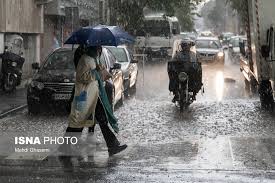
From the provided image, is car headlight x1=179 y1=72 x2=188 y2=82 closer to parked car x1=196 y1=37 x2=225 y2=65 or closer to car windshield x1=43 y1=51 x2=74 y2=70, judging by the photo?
car windshield x1=43 y1=51 x2=74 y2=70

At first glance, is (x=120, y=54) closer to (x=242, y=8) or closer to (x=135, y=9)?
(x=242, y=8)

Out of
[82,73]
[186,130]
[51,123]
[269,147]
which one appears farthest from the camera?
[51,123]

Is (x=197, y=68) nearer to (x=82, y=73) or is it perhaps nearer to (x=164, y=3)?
(x=82, y=73)

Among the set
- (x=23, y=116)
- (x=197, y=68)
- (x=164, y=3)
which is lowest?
(x=23, y=116)

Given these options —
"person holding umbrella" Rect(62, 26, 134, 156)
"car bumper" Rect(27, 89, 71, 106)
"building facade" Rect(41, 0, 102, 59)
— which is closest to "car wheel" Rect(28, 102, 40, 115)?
"car bumper" Rect(27, 89, 71, 106)

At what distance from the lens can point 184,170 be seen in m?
7.76

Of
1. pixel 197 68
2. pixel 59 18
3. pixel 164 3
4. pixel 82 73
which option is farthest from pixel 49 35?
pixel 82 73

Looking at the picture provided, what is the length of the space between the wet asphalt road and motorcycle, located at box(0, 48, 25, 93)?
3689 millimetres

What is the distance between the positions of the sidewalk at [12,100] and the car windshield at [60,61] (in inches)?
53.5

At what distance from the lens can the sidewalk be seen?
14195mm

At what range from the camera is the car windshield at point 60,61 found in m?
13.9

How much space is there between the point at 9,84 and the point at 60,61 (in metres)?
3.90

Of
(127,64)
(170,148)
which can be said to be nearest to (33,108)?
(170,148)

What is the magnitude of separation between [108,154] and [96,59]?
4.58 ft
